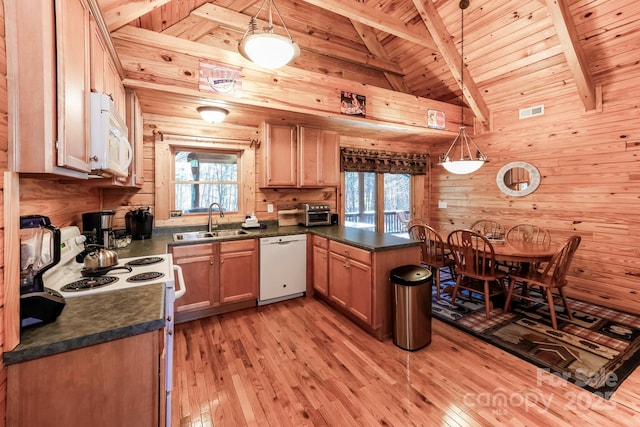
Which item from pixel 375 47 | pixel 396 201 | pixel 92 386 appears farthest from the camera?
pixel 396 201

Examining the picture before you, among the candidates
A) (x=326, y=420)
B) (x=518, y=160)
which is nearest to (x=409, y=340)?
(x=326, y=420)

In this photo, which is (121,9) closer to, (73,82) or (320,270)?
(73,82)

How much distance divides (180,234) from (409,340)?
8.80ft

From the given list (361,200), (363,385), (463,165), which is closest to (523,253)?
(463,165)

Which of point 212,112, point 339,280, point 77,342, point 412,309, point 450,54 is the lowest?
point 412,309

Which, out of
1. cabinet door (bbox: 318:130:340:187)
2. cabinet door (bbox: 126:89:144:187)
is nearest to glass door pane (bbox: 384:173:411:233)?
cabinet door (bbox: 318:130:340:187)

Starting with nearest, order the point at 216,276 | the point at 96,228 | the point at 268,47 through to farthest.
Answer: the point at 268,47 < the point at 96,228 < the point at 216,276

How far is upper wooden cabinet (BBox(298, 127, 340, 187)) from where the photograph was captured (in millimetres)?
3695

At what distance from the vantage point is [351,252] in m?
2.85

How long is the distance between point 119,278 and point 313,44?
3667mm

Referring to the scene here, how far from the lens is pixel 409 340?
2.44m

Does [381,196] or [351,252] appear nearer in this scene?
[351,252]

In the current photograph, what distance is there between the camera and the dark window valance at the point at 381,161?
4.38m

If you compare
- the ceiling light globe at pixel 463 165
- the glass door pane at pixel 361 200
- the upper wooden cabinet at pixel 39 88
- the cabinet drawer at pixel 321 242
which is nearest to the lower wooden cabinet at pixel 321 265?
the cabinet drawer at pixel 321 242
